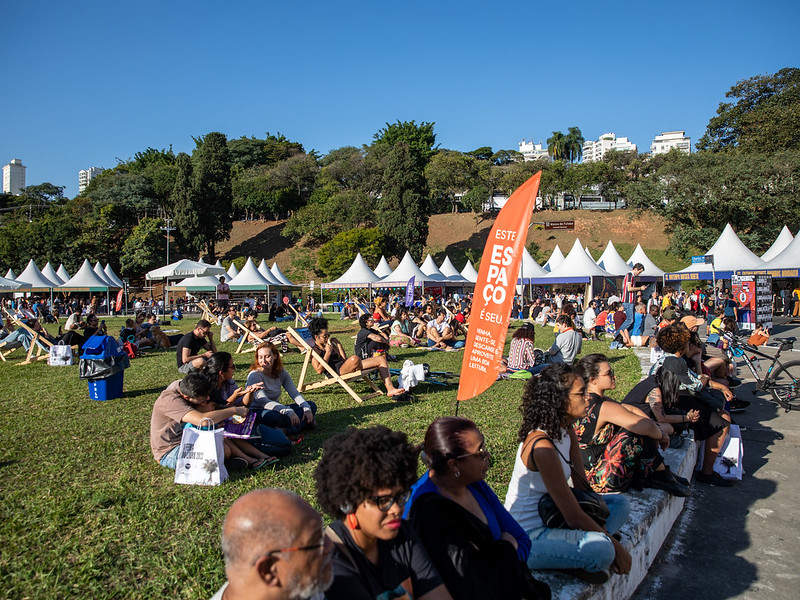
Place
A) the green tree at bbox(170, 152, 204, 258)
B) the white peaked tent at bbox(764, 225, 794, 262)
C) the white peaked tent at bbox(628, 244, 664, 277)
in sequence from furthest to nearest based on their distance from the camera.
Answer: the green tree at bbox(170, 152, 204, 258), the white peaked tent at bbox(628, 244, 664, 277), the white peaked tent at bbox(764, 225, 794, 262)

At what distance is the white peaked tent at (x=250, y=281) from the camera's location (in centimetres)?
2933

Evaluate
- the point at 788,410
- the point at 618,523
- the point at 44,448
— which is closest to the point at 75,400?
Answer: the point at 44,448

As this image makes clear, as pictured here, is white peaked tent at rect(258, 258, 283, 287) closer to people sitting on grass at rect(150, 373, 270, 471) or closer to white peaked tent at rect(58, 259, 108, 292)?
white peaked tent at rect(58, 259, 108, 292)

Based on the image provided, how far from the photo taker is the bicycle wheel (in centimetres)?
791

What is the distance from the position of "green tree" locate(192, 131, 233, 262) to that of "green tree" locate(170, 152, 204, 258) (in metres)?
0.46

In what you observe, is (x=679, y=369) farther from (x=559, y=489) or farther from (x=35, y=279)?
(x=35, y=279)

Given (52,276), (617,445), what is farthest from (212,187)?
(617,445)

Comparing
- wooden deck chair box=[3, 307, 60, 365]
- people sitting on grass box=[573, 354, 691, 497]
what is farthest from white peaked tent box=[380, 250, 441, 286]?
people sitting on grass box=[573, 354, 691, 497]

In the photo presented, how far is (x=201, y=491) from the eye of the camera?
14.1 ft

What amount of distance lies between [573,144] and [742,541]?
370ft

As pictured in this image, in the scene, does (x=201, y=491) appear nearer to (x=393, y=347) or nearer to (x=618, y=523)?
(x=618, y=523)

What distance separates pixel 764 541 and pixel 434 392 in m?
5.10

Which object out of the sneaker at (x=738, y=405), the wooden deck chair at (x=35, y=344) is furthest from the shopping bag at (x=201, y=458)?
the wooden deck chair at (x=35, y=344)

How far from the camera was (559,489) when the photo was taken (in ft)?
9.09
